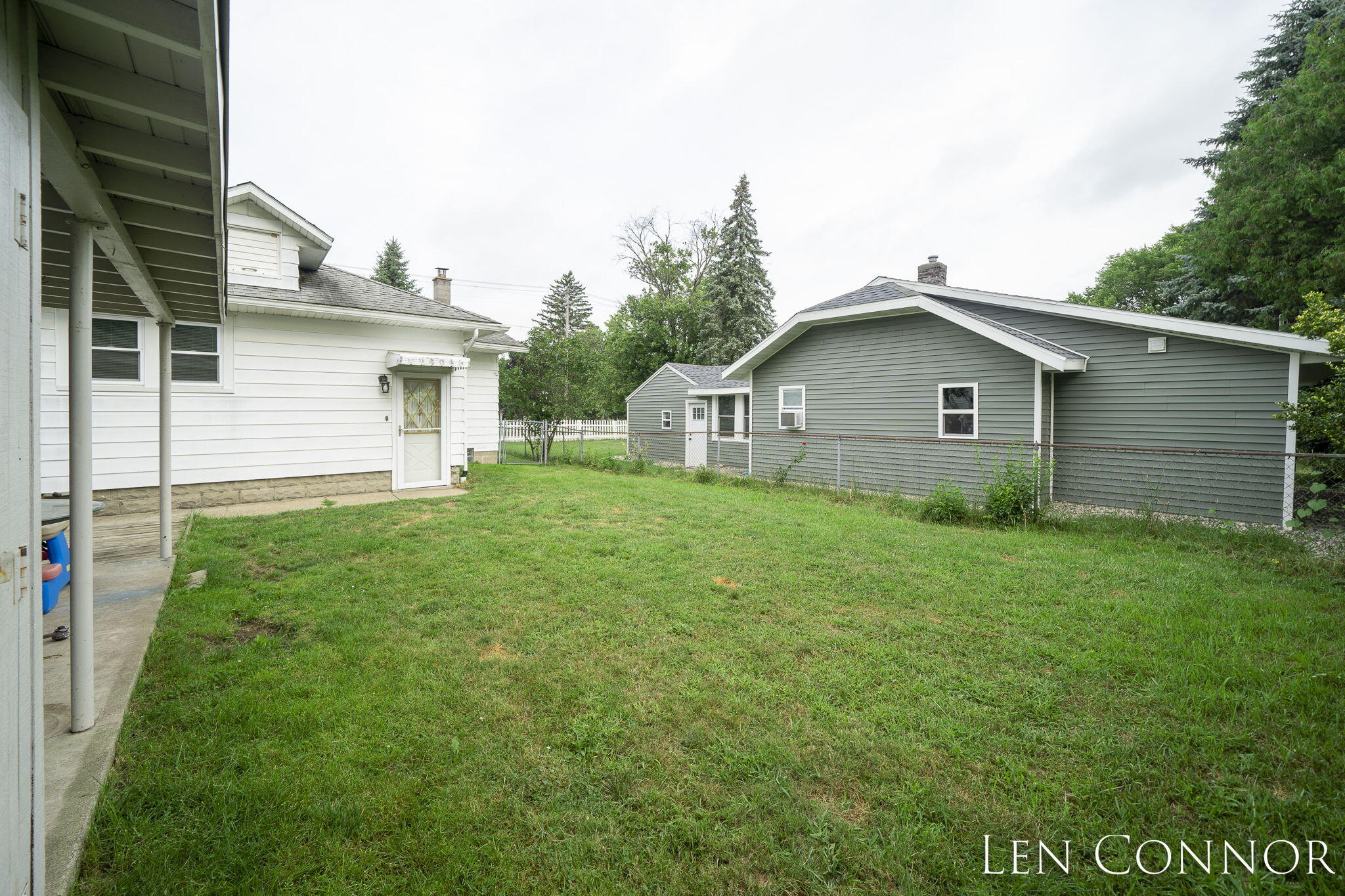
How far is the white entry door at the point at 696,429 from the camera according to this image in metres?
17.2

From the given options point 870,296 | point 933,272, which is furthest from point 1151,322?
point 933,272

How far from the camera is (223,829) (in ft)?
6.26

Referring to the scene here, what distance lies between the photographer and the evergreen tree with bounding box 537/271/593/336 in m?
45.3

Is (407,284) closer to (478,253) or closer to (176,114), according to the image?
(478,253)

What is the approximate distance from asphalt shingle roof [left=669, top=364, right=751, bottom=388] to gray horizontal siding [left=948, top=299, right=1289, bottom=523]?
8.44 metres

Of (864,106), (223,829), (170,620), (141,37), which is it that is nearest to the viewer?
(141,37)

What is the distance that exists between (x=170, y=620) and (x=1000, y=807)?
504 centimetres

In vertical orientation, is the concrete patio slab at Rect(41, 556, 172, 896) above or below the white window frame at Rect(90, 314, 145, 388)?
below

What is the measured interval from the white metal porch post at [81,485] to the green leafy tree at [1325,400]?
10.4 metres

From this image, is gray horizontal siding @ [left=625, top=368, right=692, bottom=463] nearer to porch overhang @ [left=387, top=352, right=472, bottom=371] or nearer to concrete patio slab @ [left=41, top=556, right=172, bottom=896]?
porch overhang @ [left=387, top=352, right=472, bottom=371]

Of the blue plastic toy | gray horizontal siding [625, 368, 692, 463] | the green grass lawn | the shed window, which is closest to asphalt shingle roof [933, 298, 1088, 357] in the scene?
the green grass lawn

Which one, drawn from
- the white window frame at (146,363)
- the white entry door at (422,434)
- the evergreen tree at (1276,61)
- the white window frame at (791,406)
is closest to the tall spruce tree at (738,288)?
the white window frame at (791,406)

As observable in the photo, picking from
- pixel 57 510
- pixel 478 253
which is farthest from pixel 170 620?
pixel 478 253

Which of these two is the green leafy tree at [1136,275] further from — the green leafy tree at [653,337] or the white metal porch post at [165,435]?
the white metal porch post at [165,435]
